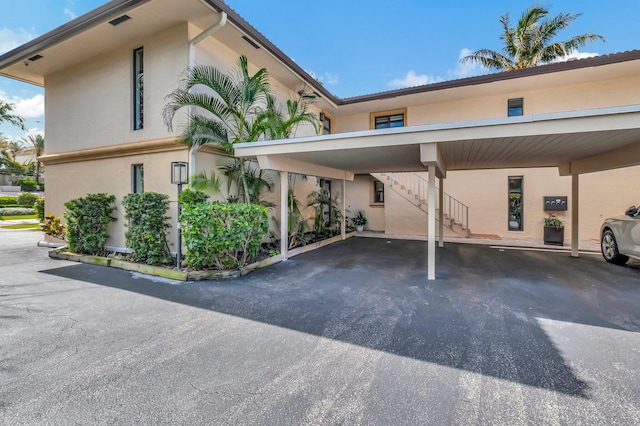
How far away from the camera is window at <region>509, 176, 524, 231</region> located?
35.0ft

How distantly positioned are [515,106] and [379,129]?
26.7ft

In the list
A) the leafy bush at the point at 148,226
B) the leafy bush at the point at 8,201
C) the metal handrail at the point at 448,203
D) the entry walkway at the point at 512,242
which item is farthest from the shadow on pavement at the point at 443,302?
the leafy bush at the point at 8,201

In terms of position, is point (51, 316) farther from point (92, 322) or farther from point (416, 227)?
point (416, 227)

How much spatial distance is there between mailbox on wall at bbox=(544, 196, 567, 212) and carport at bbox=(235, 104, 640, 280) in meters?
2.39

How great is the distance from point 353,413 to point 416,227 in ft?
34.4

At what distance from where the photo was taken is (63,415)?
2.11m

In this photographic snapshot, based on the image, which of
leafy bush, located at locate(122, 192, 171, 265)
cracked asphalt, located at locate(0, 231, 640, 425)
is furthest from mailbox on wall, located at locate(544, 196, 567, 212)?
leafy bush, located at locate(122, 192, 171, 265)

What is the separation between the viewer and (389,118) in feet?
41.6

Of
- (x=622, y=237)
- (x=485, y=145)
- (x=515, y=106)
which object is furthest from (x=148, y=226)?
(x=515, y=106)

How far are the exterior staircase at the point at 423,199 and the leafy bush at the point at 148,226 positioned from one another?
335 inches

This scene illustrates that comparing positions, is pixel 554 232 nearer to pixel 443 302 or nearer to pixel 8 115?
pixel 443 302

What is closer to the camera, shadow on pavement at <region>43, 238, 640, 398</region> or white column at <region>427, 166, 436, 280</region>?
shadow on pavement at <region>43, 238, 640, 398</region>

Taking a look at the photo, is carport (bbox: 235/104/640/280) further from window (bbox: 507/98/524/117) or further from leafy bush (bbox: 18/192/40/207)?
leafy bush (bbox: 18/192/40/207)

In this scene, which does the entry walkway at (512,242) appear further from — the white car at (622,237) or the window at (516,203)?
the white car at (622,237)
